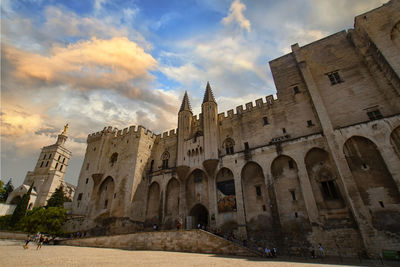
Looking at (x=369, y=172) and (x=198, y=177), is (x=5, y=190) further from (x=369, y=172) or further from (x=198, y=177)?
(x=369, y=172)

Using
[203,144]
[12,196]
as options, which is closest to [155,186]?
[203,144]

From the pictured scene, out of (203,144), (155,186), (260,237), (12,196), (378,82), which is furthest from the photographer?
(12,196)

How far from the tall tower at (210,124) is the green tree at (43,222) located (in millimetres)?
18060

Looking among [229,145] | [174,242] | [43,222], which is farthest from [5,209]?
[229,145]

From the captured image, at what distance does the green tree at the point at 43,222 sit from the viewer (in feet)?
68.9

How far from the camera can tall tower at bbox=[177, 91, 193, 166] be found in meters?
24.4

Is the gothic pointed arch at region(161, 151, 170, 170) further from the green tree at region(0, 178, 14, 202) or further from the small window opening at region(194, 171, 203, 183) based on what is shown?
the green tree at region(0, 178, 14, 202)

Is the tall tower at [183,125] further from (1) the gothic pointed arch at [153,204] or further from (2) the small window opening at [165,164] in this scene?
(1) the gothic pointed arch at [153,204]

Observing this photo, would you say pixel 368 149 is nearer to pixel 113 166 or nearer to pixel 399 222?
pixel 399 222

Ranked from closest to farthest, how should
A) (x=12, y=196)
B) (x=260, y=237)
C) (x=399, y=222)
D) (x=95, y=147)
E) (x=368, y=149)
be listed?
(x=399, y=222) < (x=368, y=149) < (x=260, y=237) < (x=95, y=147) < (x=12, y=196)

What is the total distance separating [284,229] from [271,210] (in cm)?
166

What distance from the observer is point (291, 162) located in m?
18.0

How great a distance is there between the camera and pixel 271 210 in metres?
16.7

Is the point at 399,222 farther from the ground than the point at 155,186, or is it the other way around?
the point at 155,186
